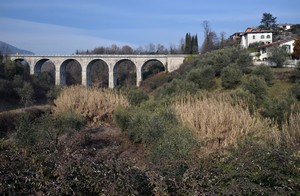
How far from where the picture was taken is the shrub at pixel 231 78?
22.0 metres

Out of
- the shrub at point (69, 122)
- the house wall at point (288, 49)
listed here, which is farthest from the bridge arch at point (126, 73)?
the shrub at point (69, 122)

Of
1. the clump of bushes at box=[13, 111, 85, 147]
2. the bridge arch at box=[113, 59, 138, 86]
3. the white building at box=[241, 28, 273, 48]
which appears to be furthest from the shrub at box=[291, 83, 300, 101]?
the bridge arch at box=[113, 59, 138, 86]

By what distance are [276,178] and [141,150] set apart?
4.85m

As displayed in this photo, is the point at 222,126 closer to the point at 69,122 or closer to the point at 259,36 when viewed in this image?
the point at 69,122

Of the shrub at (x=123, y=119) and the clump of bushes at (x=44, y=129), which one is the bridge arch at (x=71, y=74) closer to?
the clump of bushes at (x=44, y=129)

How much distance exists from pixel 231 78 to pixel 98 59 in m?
31.0

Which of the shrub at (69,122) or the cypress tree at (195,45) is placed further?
the cypress tree at (195,45)

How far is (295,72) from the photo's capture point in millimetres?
22594

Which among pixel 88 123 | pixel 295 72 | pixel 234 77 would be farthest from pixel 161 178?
pixel 295 72

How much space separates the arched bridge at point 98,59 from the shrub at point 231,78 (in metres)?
23.0

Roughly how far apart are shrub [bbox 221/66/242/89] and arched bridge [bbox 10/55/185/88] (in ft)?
75.5

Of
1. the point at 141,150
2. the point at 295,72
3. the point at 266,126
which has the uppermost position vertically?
the point at 295,72

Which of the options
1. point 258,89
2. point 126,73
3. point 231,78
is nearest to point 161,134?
point 258,89

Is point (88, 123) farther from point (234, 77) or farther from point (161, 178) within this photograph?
point (234, 77)
